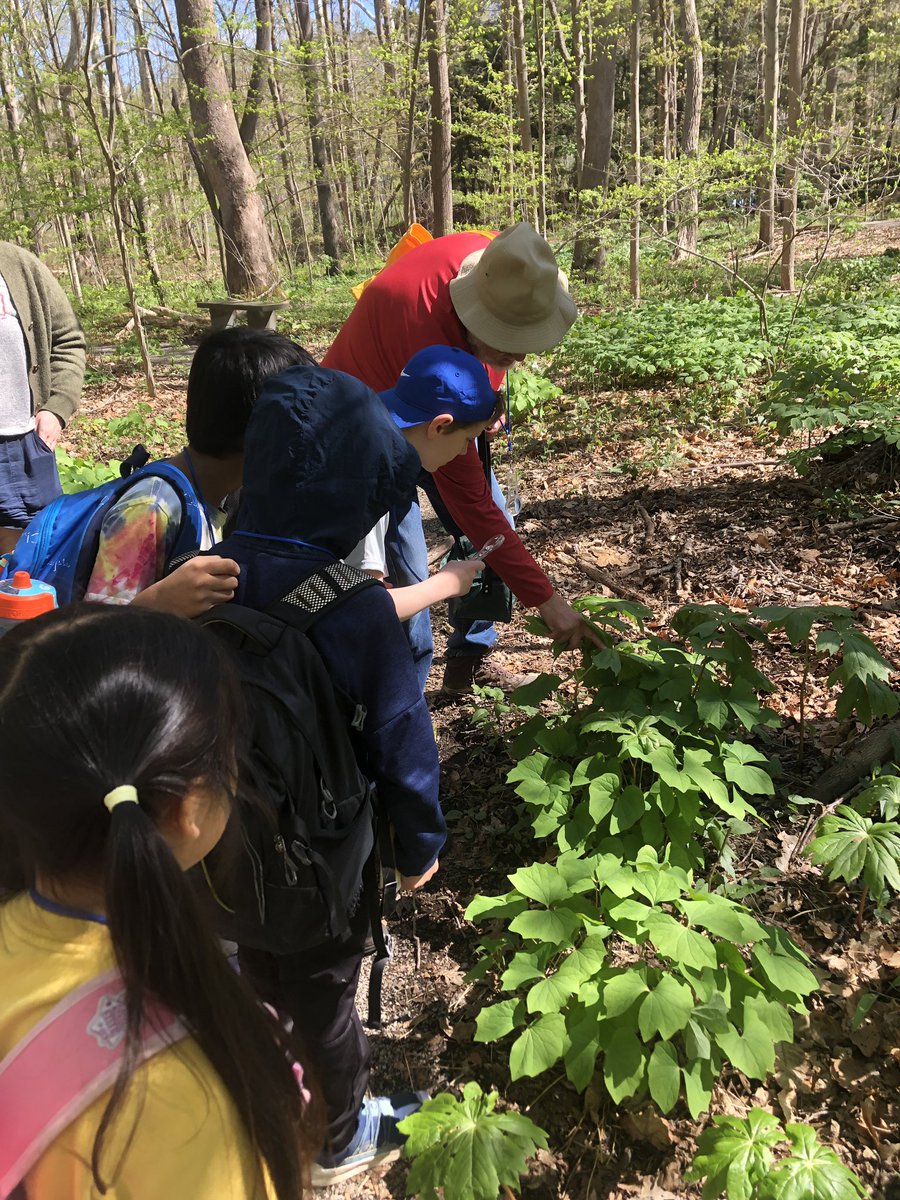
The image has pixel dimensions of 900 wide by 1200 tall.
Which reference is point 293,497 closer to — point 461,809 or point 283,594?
point 283,594

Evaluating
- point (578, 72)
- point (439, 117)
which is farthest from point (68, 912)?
point (578, 72)

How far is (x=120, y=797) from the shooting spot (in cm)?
→ 82

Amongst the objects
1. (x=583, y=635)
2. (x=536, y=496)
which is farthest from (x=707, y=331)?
(x=583, y=635)

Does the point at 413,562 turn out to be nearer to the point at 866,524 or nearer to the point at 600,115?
the point at 866,524

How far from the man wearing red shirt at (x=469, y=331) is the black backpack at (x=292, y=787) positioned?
1.04 meters

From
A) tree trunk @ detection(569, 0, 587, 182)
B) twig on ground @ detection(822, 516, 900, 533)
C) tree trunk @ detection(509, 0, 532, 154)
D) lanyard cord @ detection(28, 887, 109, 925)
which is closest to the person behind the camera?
lanyard cord @ detection(28, 887, 109, 925)

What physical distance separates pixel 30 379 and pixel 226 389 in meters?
1.77

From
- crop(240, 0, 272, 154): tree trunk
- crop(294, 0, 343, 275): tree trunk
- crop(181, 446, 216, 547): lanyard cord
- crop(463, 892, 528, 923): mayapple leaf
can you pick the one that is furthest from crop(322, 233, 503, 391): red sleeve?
crop(294, 0, 343, 275): tree trunk

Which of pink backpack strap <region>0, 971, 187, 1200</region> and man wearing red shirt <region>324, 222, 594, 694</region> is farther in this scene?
man wearing red shirt <region>324, 222, 594, 694</region>

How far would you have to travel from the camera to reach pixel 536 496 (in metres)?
5.84

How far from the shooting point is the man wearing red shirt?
2488 mm

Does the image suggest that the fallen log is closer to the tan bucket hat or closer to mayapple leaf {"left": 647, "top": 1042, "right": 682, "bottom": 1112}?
mayapple leaf {"left": 647, "top": 1042, "right": 682, "bottom": 1112}

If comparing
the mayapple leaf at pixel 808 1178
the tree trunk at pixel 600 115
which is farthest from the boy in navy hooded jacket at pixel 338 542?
the tree trunk at pixel 600 115

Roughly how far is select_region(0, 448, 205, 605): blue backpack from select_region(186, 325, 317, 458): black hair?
0.42ft
